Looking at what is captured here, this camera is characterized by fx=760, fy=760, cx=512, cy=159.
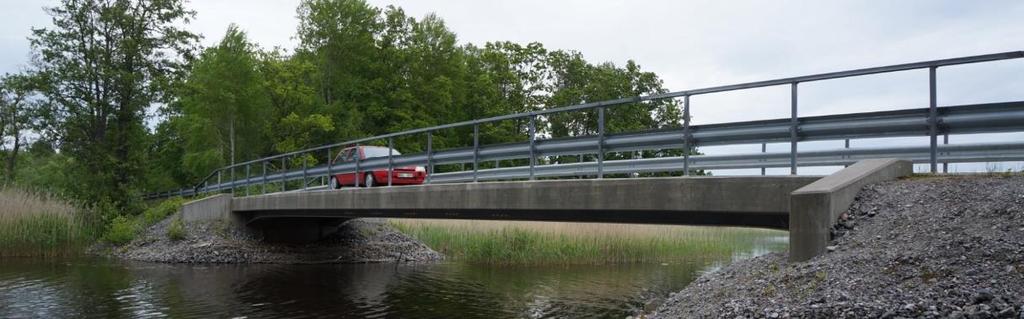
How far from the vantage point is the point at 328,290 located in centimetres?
1609

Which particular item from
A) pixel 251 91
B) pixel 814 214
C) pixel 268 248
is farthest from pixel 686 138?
pixel 251 91

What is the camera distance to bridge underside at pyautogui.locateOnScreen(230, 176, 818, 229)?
845 centimetres

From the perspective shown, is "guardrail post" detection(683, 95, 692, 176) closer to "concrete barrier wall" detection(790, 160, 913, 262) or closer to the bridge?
the bridge

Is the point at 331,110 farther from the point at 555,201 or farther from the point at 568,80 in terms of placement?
the point at 555,201

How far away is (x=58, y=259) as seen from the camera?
22.2 meters

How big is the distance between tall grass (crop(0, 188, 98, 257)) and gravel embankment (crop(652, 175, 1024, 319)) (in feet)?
69.8

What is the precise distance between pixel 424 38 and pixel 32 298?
30960mm

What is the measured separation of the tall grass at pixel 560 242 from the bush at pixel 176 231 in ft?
21.9

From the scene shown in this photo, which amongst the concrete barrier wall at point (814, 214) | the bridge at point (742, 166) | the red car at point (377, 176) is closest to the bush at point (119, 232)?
the red car at point (377, 176)

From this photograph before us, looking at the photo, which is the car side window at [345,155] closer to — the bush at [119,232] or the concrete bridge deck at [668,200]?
the concrete bridge deck at [668,200]

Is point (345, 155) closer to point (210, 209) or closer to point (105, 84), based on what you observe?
point (210, 209)

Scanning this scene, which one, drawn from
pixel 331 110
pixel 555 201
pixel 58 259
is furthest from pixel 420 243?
pixel 331 110

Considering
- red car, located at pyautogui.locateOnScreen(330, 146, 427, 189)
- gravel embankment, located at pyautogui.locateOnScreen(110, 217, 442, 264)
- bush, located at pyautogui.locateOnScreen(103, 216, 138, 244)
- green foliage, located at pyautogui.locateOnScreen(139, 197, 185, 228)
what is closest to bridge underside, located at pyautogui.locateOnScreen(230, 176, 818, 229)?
red car, located at pyautogui.locateOnScreen(330, 146, 427, 189)

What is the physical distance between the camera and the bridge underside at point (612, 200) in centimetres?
845
